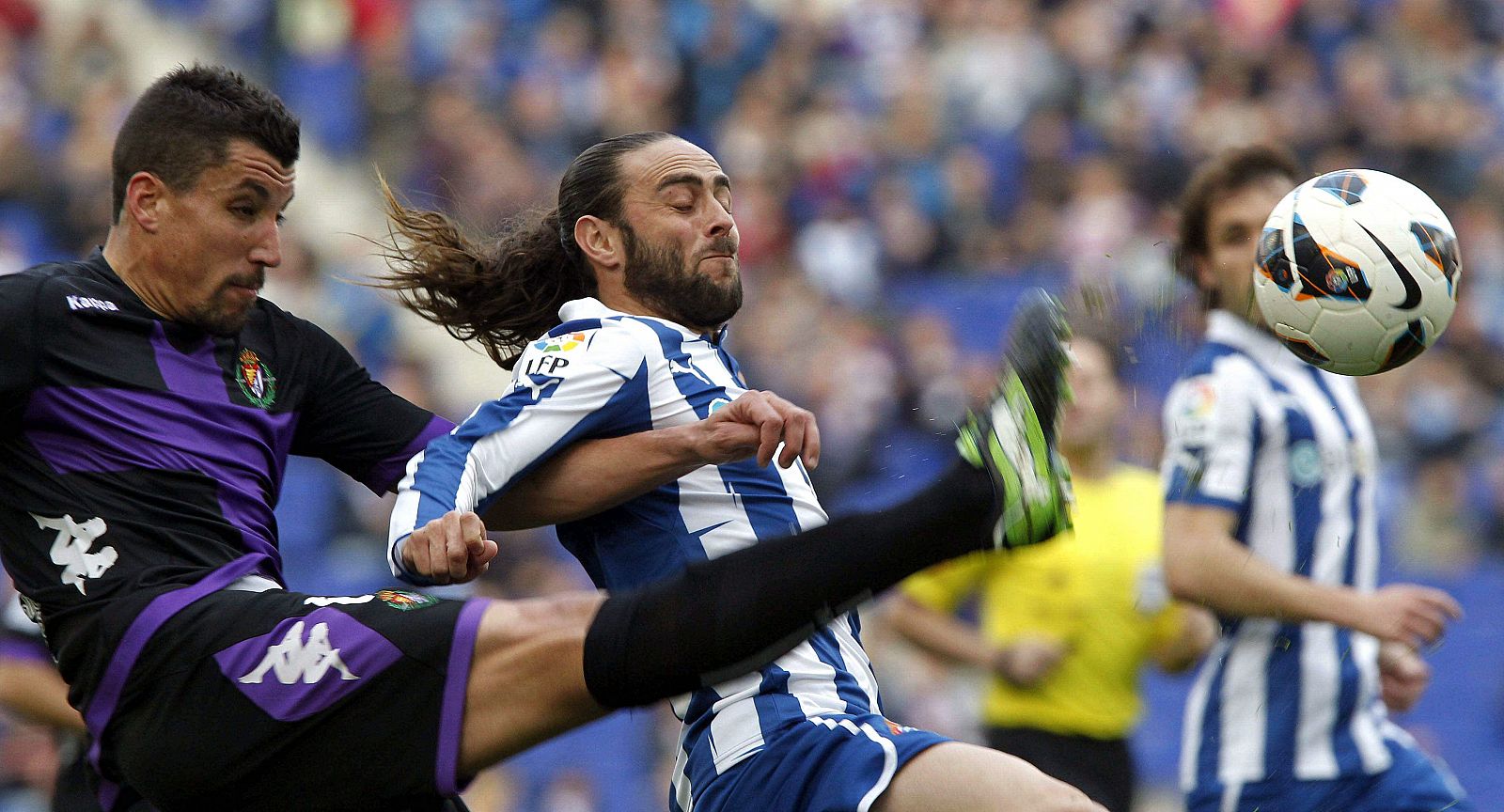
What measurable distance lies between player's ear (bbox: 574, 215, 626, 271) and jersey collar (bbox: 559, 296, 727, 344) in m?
0.10

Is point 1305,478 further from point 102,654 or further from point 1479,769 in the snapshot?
point 1479,769

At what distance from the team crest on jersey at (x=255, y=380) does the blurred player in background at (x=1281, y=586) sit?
92.5 inches

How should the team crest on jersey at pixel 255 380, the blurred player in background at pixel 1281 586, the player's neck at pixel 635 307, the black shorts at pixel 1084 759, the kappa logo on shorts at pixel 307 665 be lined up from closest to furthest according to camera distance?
the kappa logo on shorts at pixel 307 665, the team crest on jersey at pixel 255 380, the player's neck at pixel 635 307, the blurred player in background at pixel 1281 586, the black shorts at pixel 1084 759

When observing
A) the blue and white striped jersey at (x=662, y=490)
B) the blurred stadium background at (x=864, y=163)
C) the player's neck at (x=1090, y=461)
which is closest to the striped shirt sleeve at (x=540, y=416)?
the blue and white striped jersey at (x=662, y=490)

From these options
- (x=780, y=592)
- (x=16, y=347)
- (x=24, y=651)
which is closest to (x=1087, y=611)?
(x=780, y=592)

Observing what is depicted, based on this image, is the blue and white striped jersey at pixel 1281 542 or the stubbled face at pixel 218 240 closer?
the stubbled face at pixel 218 240

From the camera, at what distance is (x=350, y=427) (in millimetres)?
4227

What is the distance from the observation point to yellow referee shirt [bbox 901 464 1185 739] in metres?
5.83

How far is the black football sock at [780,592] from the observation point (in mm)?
3141

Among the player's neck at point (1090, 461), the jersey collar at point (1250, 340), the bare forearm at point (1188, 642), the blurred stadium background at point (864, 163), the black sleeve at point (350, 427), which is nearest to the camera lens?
the black sleeve at point (350, 427)

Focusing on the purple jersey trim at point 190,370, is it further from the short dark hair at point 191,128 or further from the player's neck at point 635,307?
the player's neck at point 635,307

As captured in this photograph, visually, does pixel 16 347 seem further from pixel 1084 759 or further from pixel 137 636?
pixel 1084 759

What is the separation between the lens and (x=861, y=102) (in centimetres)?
1285

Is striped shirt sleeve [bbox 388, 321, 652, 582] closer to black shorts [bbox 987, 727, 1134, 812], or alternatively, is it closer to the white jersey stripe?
the white jersey stripe
